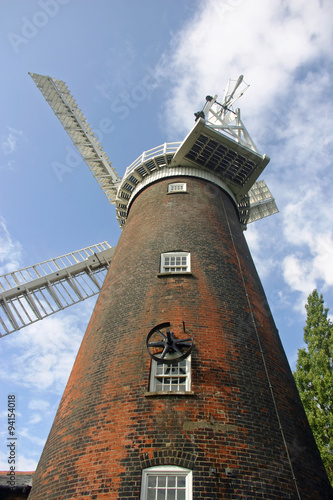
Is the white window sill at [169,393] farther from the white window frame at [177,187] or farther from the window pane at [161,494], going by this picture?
the white window frame at [177,187]

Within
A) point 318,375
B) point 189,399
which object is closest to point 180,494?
point 189,399

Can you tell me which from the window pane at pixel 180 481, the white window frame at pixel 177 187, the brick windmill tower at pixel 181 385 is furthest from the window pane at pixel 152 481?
the white window frame at pixel 177 187

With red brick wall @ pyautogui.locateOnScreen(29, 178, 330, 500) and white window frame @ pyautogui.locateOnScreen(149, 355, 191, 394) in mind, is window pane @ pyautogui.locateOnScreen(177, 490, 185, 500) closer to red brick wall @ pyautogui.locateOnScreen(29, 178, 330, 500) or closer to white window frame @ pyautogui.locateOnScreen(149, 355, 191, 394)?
red brick wall @ pyautogui.locateOnScreen(29, 178, 330, 500)

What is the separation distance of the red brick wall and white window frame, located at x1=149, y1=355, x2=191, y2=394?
0.66 feet

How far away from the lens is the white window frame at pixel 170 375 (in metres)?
8.22

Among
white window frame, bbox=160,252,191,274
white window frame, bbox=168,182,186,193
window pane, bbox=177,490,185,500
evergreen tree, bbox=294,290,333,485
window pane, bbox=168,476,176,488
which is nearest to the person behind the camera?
window pane, bbox=177,490,185,500

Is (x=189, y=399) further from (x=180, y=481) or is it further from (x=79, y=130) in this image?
(x=79, y=130)

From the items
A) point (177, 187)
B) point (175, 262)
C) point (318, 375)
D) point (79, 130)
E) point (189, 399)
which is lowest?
point (189, 399)

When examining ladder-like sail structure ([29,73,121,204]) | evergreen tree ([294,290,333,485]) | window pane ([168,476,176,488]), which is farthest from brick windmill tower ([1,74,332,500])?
ladder-like sail structure ([29,73,121,204])

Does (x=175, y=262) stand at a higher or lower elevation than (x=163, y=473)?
higher

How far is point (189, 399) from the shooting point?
7.77 meters

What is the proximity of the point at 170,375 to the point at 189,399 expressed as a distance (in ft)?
2.67

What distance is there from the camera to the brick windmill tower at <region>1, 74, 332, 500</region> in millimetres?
6879

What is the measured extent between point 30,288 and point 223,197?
1052 cm
